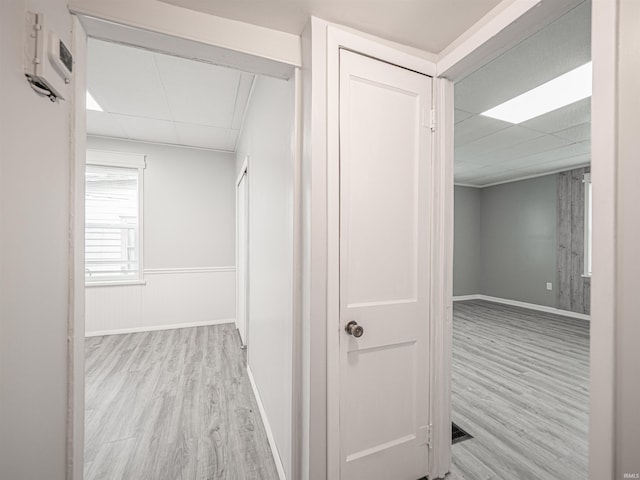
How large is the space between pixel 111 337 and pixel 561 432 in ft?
15.4

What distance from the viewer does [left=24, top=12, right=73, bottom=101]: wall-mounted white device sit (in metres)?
0.78

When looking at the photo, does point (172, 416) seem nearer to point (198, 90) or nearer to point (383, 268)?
point (383, 268)

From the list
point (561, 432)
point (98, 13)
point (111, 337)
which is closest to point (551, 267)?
point (561, 432)

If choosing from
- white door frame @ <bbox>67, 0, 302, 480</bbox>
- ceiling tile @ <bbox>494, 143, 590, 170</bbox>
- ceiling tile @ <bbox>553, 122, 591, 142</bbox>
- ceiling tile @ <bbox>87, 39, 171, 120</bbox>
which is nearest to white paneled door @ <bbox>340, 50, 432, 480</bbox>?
white door frame @ <bbox>67, 0, 302, 480</bbox>

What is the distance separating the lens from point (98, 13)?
1.08m

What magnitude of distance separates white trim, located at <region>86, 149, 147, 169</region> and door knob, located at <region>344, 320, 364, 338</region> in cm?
398

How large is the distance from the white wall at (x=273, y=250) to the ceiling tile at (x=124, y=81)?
0.84 m

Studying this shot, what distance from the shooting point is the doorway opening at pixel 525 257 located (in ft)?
5.88

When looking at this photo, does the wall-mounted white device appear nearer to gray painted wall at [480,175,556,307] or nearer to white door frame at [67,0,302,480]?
white door frame at [67,0,302,480]

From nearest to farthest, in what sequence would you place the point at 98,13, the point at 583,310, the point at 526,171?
the point at 98,13, the point at 583,310, the point at 526,171

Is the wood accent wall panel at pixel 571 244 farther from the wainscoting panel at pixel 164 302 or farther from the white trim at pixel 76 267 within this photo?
the white trim at pixel 76 267

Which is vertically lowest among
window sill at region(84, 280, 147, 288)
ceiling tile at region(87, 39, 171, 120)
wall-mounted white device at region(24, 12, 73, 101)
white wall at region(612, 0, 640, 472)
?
window sill at region(84, 280, 147, 288)

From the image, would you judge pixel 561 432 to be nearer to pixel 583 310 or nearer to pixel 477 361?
pixel 477 361

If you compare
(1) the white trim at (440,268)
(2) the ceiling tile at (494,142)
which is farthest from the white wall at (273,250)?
(2) the ceiling tile at (494,142)
